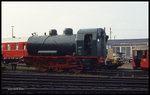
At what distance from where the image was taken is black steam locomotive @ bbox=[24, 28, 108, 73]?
1858 cm

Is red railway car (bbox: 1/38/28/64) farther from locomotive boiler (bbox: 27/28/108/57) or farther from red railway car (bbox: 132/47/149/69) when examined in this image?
red railway car (bbox: 132/47/149/69)

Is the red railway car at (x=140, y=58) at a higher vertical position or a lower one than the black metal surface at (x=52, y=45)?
lower

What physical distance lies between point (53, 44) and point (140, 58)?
9.01 meters

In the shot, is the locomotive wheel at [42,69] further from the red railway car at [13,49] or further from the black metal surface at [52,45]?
the red railway car at [13,49]

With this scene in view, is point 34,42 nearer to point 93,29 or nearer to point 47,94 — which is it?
point 93,29

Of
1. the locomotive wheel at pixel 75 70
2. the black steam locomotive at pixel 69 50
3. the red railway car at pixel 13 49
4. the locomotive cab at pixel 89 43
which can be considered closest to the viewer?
the locomotive cab at pixel 89 43

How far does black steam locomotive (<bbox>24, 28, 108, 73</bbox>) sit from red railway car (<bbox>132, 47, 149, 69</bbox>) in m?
4.11

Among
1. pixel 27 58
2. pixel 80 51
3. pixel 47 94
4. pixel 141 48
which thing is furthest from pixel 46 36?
pixel 47 94

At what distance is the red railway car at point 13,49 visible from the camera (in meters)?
23.0

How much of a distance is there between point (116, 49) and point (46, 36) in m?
62.4

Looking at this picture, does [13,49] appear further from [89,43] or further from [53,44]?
[89,43]

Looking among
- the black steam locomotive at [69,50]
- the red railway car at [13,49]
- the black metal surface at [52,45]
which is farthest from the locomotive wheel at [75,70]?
the red railway car at [13,49]

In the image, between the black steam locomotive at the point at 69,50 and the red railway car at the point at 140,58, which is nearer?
the black steam locomotive at the point at 69,50

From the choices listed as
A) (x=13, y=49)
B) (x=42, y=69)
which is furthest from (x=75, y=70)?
(x=13, y=49)
